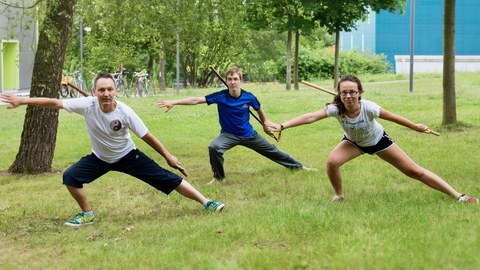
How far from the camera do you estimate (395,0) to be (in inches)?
961

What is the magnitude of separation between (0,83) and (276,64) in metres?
27.7

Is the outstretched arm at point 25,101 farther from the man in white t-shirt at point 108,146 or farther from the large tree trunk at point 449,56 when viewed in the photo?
the large tree trunk at point 449,56

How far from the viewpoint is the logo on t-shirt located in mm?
6734

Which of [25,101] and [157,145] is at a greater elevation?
[25,101]

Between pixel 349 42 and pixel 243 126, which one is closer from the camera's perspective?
pixel 243 126

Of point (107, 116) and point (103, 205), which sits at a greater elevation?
point (107, 116)

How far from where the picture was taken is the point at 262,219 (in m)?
6.28

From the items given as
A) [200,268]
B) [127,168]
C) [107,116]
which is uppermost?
[107,116]

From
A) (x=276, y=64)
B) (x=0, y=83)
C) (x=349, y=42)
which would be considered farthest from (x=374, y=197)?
(x=349, y=42)

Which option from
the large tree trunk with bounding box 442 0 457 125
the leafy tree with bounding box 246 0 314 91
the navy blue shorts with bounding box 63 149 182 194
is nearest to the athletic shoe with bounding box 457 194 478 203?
the navy blue shorts with bounding box 63 149 182 194

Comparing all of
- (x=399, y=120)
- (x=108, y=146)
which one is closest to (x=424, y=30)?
(x=399, y=120)

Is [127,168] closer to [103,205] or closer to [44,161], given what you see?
[103,205]

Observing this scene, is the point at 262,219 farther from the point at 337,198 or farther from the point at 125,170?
the point at 125,170

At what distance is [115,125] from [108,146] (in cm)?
27
